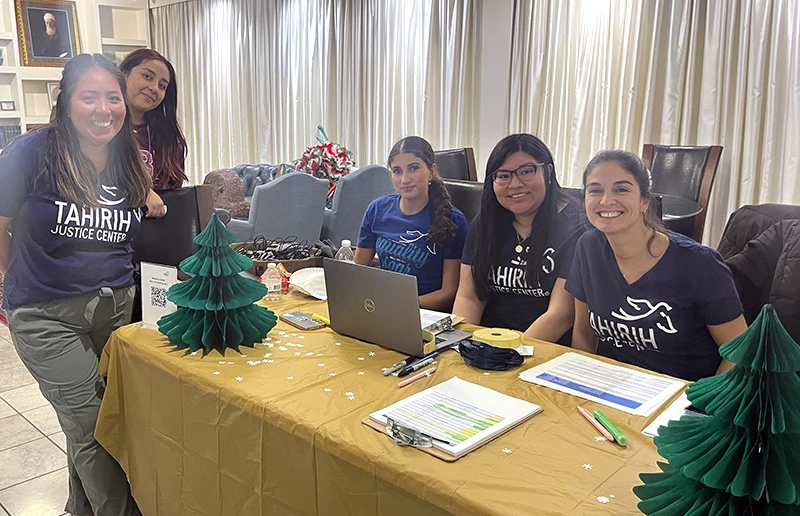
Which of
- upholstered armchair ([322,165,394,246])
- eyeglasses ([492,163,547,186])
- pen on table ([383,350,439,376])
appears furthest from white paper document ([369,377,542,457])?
upholstered armchair ([322,165,394,246])

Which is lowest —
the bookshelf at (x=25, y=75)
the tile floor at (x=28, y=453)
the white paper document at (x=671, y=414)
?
the tile floor at (x=28, y=453)

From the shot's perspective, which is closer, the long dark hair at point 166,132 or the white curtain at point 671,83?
Answer: the long dark hair at point 166,132

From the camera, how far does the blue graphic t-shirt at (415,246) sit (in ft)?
7.83

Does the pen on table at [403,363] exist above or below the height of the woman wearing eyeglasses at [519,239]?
below

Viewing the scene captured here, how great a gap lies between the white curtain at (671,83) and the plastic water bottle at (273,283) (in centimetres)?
313

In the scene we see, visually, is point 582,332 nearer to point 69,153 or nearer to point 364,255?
point 364,255

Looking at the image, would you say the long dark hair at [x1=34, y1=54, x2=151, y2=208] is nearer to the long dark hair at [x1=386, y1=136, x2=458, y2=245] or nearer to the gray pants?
the gray pants

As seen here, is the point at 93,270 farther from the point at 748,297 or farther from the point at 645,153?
the point at 645,153

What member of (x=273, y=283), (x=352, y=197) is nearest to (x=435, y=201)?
(x=273, y=283)

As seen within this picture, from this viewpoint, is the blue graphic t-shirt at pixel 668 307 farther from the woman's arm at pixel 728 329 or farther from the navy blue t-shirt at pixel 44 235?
the navy blue t-shirt at pixel 44 235

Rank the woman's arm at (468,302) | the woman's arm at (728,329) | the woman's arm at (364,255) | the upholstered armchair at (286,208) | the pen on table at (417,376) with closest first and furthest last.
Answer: the pen on table at (417,376) < the woman's arm at (728,329) < the woman's arm at (468,302) < the woman's arm at (364,255) < the upholstered armchair at (286,208)

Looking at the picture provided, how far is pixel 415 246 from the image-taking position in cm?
241

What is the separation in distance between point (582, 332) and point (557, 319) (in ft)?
0.28

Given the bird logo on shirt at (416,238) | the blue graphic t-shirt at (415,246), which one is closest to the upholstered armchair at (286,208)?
the blue graphic t-shirt at (415,246)
